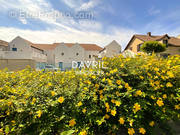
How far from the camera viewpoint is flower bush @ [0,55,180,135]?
137 cm

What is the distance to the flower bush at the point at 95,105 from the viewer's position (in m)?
1.37

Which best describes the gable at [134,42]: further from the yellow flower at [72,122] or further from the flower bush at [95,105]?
the yellow flower at [72,122]

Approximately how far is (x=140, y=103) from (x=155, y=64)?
3.35 feet

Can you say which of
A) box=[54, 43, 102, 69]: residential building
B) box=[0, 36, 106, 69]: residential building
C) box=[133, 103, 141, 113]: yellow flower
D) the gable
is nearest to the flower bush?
box=[133, 103, 141, 113]: yellow flower

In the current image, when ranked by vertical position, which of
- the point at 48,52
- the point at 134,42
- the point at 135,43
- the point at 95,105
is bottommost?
the point at 95,105

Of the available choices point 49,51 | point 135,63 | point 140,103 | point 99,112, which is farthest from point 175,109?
point 49,51

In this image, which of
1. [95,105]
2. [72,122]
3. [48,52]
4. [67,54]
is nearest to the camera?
[72,122]

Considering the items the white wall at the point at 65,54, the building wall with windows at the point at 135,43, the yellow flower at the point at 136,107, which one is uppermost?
the building wall with windows at the point at 135,43

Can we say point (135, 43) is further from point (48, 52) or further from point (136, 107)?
point (136, 107)

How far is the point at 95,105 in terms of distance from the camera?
153 centimetres

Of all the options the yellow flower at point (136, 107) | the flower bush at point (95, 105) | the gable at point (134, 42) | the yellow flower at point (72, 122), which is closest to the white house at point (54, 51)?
the gable at point (134, 42)

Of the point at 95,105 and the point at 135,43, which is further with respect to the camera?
the point at 135,43

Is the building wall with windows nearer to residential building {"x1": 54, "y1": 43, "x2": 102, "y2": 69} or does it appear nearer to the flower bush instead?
residential building {"x1": 54, "y1": 43, "x2": 102, "y2": 69}

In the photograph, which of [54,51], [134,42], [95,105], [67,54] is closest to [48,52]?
[54,51]
